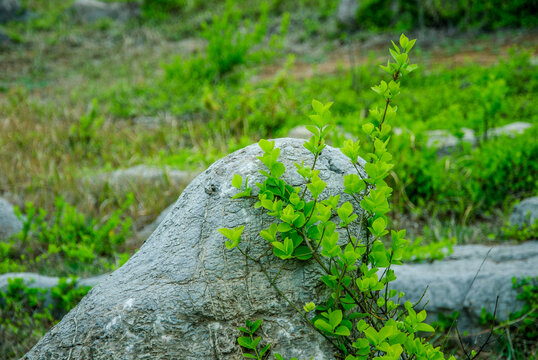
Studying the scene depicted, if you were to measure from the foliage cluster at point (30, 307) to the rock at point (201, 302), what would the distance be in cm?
128

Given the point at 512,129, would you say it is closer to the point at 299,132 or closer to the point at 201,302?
the point at 299,132

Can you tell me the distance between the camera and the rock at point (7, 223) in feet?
13.9

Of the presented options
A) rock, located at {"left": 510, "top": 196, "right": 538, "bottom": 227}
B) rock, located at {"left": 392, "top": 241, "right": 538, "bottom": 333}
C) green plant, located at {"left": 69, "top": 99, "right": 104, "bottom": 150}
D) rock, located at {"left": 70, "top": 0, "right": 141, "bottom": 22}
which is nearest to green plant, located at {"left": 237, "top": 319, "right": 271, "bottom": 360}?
rock, located at {"left": 392, "top": 241, "right": 538, "bottom": 333}

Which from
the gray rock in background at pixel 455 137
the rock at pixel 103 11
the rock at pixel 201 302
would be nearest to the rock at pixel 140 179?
the gray rock in background at pixel 455 137

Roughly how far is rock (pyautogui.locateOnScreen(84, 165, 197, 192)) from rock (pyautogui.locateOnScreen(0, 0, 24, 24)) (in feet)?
55.9

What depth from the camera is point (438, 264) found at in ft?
10.5

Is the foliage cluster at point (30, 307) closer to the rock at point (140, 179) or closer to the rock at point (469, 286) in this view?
the rock at point (140, 179)

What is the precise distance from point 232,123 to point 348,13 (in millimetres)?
8692

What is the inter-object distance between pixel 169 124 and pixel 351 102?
341 centimetres

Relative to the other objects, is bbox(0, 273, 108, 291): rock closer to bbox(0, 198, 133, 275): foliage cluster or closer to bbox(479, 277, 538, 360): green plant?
bbox(0, 198, 133, 275): foliage cluster

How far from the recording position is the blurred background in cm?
402

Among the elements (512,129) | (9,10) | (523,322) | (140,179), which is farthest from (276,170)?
(9,10)

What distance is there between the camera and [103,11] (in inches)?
752

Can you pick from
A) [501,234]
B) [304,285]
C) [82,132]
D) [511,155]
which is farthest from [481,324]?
[82,132]
